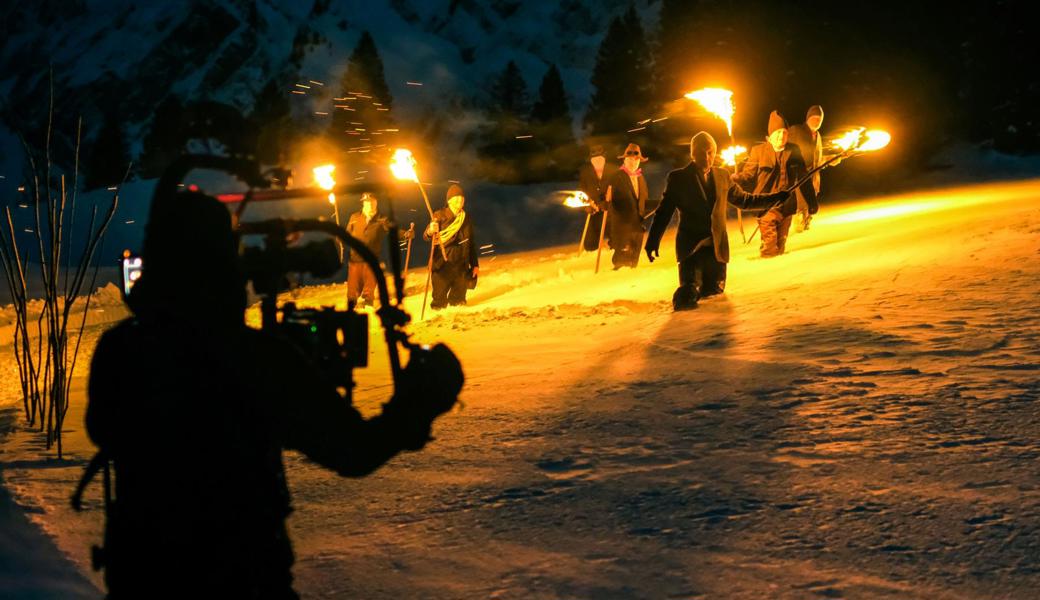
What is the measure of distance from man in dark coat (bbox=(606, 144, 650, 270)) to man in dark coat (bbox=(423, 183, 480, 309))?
2.92 m

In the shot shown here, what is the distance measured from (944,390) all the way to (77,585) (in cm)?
513

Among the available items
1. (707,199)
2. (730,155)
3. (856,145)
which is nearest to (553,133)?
(730,155)

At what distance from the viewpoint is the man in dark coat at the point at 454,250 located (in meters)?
14.1

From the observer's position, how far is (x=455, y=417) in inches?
288

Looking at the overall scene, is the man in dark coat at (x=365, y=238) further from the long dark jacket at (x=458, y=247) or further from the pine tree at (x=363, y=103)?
the pine tree at (x=363, y=103)

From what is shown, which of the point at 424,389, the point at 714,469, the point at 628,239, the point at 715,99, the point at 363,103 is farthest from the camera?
the point at 363,103

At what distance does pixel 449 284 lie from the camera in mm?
14469

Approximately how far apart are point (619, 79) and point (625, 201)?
3088cm

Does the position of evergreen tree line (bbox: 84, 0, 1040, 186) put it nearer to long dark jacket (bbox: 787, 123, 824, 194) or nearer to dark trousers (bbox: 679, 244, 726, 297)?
long dark jacket (bbox: 787, 123, 824, 194)

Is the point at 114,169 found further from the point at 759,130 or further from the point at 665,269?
the point at 665,269

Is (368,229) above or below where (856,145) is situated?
below

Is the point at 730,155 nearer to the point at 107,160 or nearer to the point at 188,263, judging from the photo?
the point at 188,263

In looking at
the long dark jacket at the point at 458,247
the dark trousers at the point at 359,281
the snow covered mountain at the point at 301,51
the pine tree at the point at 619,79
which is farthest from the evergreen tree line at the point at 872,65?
the snow covered mountain at the point at 301,51

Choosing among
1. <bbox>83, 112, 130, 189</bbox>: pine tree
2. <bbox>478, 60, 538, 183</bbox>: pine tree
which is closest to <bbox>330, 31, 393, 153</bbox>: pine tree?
<bbox>478, 60, 538, 183</bbox>: pine tree
